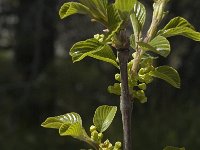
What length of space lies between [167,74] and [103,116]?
0.13m

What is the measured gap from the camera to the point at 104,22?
760mm

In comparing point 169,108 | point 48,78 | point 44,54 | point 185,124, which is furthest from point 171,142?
point 44,54

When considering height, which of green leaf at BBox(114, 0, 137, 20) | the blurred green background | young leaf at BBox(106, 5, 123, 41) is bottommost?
the blurred green background

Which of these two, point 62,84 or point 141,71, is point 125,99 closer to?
point 141,71

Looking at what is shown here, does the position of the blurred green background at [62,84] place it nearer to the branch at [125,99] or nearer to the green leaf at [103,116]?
the green leaf at [103,116]

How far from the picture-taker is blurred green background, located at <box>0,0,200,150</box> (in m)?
5.52

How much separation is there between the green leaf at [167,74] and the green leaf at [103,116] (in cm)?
10

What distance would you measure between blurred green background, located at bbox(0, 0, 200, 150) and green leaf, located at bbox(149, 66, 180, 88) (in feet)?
14.3

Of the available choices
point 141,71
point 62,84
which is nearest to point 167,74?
point 141,71

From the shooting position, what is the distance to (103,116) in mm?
896

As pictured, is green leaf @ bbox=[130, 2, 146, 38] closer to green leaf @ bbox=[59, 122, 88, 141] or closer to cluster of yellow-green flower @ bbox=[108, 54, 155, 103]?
cluster of yellow-green flower @ bbox=[108, 54, 155, 103]

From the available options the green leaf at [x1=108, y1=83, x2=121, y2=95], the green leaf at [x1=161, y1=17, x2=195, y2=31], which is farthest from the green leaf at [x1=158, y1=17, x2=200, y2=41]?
the green leaf at [x1=108, y1=83, x2=121, y2=95]

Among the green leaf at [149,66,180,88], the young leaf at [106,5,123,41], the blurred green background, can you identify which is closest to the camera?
the young leaf at [106,5,123,41]

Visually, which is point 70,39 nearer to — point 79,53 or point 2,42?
point 2,42
